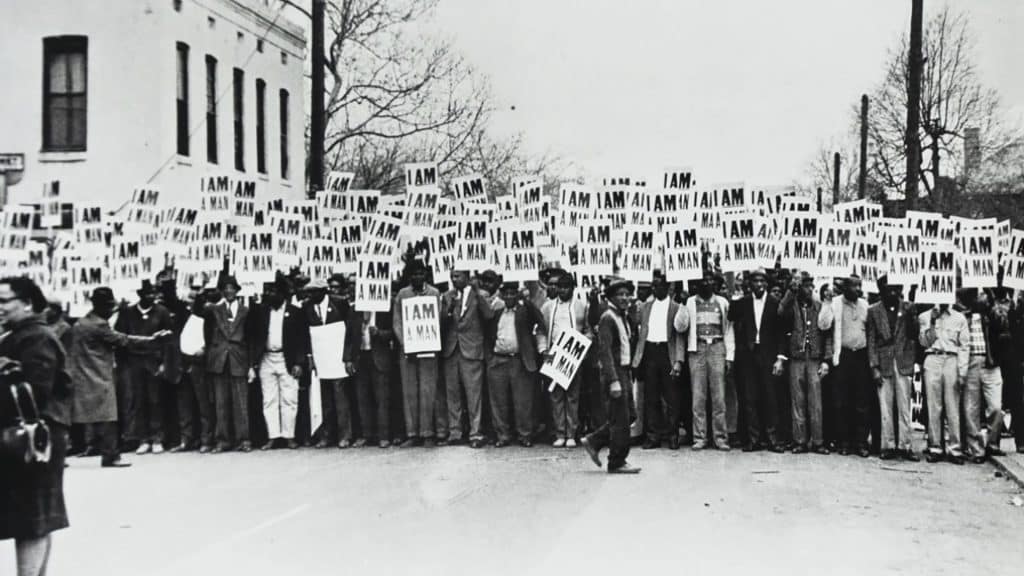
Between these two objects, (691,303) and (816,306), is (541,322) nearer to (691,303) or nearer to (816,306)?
(691,303)

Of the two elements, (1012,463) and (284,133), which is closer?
(1012,463)

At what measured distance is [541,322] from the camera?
16.4m

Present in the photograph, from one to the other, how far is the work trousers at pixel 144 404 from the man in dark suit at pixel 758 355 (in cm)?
738

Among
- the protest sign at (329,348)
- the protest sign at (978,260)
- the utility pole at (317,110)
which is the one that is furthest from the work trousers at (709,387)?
the utility pole at (317,110)

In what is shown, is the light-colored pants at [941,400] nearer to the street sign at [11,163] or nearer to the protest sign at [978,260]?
the protest sign at [978,260]

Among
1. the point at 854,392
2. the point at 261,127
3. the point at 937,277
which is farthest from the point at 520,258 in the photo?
the point at 261,127

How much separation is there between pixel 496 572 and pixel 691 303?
8.23 m

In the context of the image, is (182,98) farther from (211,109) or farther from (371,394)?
(371,394)

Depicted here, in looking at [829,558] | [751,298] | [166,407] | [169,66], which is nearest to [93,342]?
[166,407]

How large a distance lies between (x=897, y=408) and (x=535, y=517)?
632 cm

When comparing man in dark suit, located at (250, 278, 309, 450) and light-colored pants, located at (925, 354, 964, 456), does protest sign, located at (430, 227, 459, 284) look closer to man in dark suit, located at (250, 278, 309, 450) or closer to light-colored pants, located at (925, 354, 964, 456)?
man in dark suit, located at (250, 278, 309, 450)

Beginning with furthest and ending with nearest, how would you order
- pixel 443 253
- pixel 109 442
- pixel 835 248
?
pixel 443 253
pixel 835 248
pixel 109 442

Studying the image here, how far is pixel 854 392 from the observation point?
51.1ft

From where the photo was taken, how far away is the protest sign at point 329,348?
16609 mm
